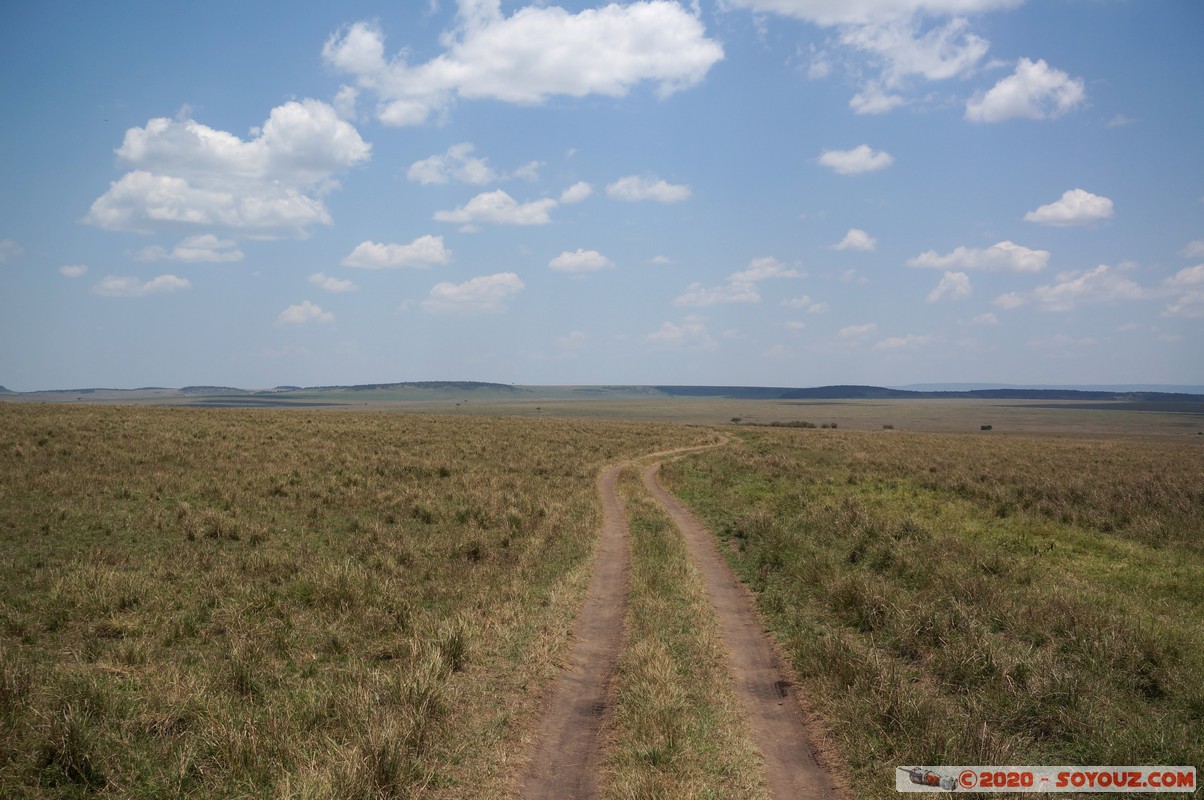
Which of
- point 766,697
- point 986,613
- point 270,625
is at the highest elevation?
point 270,625

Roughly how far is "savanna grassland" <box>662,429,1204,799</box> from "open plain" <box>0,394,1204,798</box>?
0.18ft

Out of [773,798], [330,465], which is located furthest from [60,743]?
[330,465]

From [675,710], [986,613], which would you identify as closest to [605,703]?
[675,710]

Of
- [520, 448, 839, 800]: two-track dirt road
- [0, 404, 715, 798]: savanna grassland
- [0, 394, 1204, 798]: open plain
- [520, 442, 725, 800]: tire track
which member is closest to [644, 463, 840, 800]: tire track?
[520, 448, 839, 800]: two-track dirt road

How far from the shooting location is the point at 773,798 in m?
6.38

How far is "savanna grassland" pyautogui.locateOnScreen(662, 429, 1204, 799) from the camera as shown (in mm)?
7480

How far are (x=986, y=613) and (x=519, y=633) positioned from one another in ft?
26.6

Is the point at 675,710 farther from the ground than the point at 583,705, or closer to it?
farther from the ground

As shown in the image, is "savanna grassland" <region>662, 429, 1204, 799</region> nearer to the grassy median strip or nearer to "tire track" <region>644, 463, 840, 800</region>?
"tire track" <region>644, 463, 840, 800</region>

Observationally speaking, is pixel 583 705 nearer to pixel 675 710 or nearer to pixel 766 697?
pixel 675 710

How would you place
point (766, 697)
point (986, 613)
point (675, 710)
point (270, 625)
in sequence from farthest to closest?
1. point (986, 613)
2. point (270, 625)
3. point (766, 697)
4. point (675, 710)

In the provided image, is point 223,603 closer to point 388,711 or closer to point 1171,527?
point 388,711

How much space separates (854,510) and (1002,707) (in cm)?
1315

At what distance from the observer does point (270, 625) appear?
10.7m
